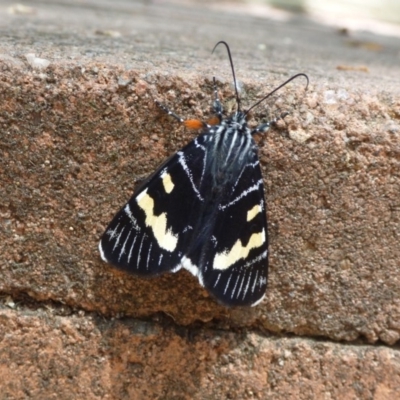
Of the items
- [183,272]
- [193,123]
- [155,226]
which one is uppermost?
[193,123]

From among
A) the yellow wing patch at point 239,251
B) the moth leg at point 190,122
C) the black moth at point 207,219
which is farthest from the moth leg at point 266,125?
the yellow wing patch at point 239,251

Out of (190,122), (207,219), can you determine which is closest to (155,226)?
(207,219)

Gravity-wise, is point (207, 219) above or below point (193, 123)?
below

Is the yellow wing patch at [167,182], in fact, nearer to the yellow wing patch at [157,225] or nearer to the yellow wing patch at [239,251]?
the yellow wing patch at [157,225]

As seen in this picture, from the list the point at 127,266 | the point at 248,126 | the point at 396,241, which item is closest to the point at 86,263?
the point at 127,266

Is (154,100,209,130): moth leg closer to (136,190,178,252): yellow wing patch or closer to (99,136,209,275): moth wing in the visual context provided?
(99,136,209,275): moth wing

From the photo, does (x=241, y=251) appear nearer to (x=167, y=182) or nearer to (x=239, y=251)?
(x=239, y=251)
